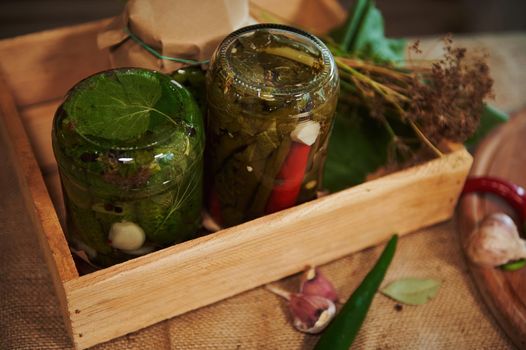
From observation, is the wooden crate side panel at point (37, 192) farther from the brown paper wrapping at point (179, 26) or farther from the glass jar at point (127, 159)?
the brown paper wrapping at point (179, 26)

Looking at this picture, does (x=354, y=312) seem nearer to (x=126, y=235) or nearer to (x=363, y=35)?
(x=126, y=235)

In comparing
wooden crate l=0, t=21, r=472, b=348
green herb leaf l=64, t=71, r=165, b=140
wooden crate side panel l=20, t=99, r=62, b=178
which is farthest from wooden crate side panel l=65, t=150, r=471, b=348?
wooden crate side panel l=20, t=99, r=62, b=178

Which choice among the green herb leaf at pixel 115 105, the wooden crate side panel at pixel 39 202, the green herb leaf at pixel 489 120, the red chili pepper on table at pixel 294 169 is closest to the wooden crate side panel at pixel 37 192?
the wooden crate side panel at pixel 39 202

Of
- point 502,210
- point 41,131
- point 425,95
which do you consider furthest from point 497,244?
point 41,131

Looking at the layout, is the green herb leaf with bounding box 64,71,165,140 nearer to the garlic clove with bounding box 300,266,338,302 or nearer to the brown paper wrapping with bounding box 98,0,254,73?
the brown paper wrapping with bounding box 98,0,254,73

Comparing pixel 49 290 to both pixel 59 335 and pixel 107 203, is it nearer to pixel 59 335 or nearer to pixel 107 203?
pixel 59 335

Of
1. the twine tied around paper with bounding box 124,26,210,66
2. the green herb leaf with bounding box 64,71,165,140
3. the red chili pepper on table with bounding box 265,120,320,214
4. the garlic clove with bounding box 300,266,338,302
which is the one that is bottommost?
the garlic clove with bounding box 300,266,338,302
